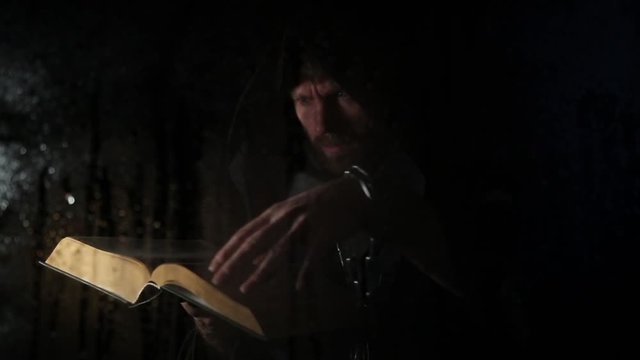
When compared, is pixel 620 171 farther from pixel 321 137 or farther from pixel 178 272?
pixel 178 272

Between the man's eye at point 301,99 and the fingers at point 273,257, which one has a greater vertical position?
the man's eye at point 301,99

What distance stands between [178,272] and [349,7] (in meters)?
0.65

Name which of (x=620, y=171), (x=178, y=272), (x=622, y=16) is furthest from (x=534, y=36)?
(x=178, y=272)

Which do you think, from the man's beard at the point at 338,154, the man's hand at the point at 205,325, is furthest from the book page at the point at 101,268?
the man's beard at the point at 338,154

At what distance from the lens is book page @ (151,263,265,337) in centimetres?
127

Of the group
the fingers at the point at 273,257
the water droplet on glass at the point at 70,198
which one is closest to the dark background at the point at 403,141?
the water droplet on glass at the point at 70,198

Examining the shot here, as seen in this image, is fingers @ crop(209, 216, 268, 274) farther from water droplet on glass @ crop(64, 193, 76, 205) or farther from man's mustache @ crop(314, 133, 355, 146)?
water droplet on glass @ crop(64, 193, 76, 205)

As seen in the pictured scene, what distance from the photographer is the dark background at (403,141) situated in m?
1.26

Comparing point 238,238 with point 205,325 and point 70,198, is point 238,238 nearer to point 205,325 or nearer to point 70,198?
point 205,325

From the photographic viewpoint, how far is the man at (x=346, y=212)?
4.22 feet

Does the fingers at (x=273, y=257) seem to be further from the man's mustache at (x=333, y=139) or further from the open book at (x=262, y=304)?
the man's mustache at (x=333, y=139)

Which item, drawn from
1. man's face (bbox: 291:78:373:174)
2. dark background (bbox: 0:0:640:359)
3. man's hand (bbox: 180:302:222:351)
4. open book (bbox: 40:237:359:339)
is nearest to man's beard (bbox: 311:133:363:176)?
man's face (bbox: 291:78:373:174)

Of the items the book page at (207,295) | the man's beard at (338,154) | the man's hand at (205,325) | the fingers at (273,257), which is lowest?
the man's hand at (205,325)

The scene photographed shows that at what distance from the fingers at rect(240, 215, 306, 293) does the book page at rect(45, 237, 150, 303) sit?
206mm
